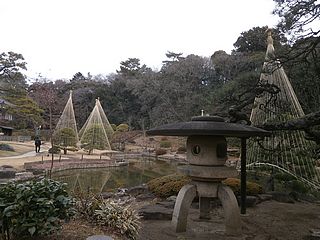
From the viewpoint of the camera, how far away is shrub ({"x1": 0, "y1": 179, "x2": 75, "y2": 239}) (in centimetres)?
336

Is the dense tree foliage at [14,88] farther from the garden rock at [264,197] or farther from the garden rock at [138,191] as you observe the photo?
the garden rock at [264,197]

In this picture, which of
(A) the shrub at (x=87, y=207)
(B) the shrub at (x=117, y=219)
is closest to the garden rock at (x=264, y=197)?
(B) the shrub at (x=117, y=219)

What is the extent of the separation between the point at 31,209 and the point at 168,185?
18.3 feet

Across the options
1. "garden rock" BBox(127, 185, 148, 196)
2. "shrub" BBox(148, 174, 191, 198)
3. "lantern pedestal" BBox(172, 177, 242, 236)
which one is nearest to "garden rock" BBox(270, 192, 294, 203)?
"shrub" BBox(148, 174, 191, 198)

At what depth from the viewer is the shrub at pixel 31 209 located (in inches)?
132

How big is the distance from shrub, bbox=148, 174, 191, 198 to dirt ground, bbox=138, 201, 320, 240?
125 cm

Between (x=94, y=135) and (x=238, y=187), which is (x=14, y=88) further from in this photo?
(x=238, y=187)

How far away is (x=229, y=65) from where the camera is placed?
33.5 meters

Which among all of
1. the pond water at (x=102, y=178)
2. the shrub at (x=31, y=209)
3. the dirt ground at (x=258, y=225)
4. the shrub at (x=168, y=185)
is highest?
the shrub at (x=31, y=209)

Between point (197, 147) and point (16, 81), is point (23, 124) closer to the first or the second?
point (16, 81)

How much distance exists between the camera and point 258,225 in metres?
6.09

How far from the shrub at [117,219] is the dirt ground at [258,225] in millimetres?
527

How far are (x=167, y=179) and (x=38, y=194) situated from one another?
19.2ft

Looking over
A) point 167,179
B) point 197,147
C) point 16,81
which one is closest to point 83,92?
point 16,81
